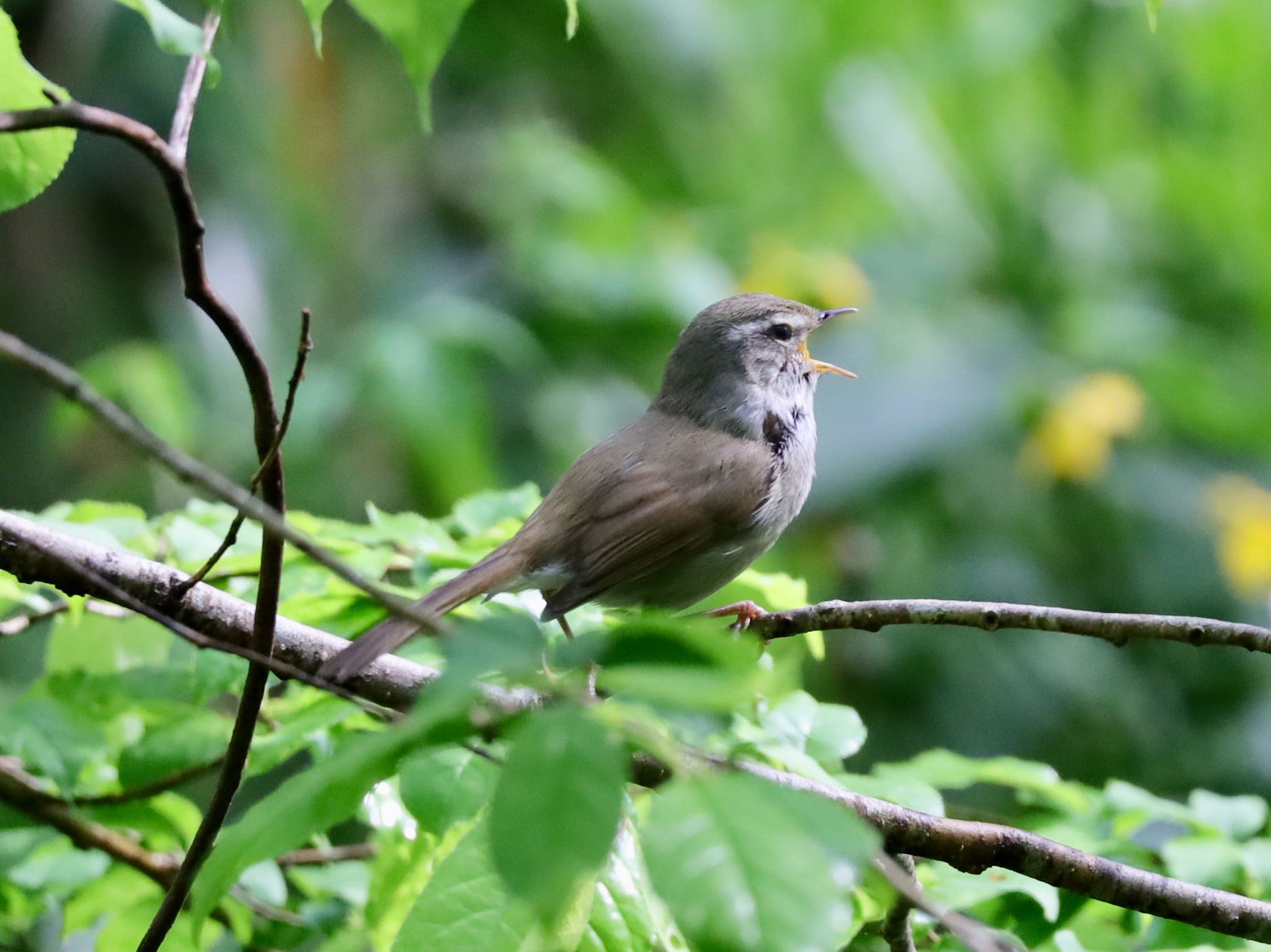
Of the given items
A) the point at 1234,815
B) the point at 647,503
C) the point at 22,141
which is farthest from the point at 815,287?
the point at 22,141

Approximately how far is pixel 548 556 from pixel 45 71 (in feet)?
17.2

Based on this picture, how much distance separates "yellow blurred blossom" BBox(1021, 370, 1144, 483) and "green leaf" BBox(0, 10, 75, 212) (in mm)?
5719

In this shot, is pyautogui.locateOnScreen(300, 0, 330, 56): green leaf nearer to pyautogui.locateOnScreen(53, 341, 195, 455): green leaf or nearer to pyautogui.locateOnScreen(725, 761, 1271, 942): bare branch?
pyautogui.locateOnScreen(725, 761, 1271, 942): bare branch

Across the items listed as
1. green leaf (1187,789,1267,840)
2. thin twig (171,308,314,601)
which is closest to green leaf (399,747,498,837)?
thin twig (171,308,314,601)

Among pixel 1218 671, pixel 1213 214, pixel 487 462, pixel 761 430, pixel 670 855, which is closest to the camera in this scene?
pixel 670 855

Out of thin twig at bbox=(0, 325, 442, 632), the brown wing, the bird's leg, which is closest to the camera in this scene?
thin twig at bbox=(0, 325, 442, 632)

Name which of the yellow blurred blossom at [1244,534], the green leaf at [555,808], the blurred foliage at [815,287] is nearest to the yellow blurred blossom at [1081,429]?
the blurred foliage at [815,287]

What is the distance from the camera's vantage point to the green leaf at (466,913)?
1694 mm

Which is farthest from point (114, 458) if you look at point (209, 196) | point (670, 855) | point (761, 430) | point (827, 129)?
point (670, 855)

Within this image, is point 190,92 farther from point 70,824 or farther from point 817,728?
point 817,728

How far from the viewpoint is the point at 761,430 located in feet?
13.2

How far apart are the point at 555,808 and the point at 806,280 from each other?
6081 millimetres

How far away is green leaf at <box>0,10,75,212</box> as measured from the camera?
1.69 meters

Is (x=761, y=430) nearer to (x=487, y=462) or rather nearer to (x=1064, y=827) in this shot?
(x=1064, y=827)
